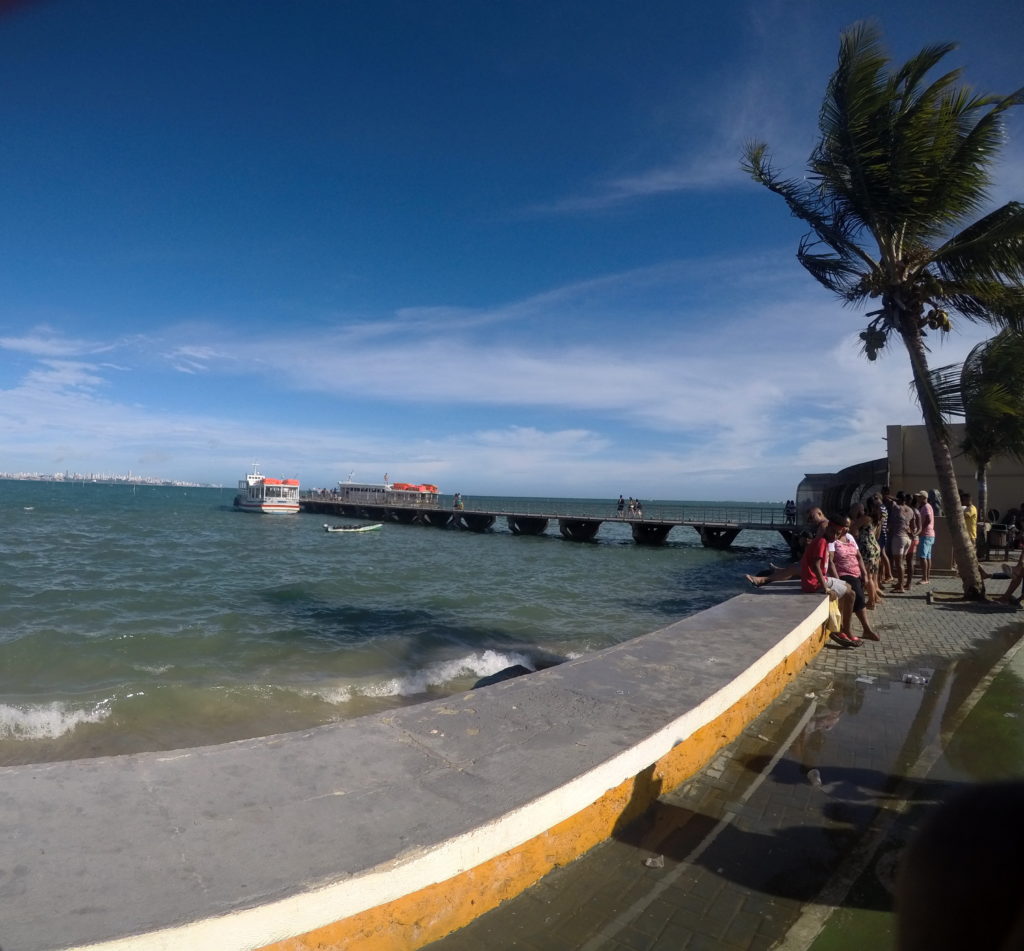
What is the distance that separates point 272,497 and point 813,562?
59.5m

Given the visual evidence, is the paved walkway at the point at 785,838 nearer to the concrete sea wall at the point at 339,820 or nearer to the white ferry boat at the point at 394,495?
the concrete sea wall at the point at 339,820

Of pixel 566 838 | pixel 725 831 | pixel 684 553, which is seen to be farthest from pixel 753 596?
pixel 684 553

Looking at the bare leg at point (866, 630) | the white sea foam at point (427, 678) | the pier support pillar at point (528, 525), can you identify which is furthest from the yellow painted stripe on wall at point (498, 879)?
the pier support pillar at point (528, 525)

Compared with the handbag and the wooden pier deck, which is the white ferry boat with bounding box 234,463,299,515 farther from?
the handbag

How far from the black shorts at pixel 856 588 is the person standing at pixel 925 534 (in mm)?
4701

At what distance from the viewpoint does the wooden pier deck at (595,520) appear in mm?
39172

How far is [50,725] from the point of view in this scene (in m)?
6.92

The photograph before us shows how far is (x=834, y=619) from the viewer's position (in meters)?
7.28

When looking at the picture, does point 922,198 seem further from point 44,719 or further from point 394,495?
point 394,495

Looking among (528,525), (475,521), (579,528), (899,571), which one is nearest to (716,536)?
(579,528)

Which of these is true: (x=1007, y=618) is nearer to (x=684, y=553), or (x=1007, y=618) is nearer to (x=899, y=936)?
(x=899, y=936)

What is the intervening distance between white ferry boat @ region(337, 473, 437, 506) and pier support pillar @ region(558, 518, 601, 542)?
1743cm

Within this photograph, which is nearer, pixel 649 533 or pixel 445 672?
pixel 445 672

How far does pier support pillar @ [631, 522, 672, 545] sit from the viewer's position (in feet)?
136
